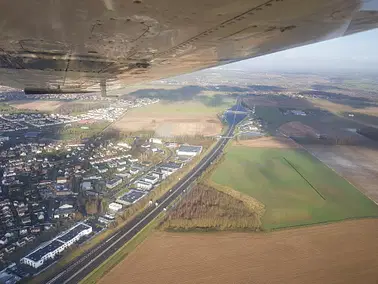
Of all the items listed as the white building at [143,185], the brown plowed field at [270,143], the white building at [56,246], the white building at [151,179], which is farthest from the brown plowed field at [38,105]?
the white building at [56,246]

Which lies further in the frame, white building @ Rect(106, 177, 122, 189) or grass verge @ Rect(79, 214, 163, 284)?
white building @ Rect(106, 177, 122, 189)

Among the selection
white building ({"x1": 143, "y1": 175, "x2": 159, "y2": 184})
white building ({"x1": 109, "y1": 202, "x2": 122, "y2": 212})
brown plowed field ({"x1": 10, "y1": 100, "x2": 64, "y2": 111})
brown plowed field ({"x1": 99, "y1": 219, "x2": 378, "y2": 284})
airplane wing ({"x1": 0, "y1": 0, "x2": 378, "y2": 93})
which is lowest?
brown plowed field ({"x1": 99, "y1": 219, "x2": 378, "y2": 284})

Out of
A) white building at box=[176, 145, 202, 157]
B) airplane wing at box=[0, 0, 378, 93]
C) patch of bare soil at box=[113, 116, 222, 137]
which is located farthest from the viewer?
patch of bare soil at box=[113, 116, 222, 137]

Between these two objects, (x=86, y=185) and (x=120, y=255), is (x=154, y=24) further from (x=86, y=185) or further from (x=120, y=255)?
(x=86, y=185)

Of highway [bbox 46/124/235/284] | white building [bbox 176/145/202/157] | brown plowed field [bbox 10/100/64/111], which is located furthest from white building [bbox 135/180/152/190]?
brown plowed field [bbox 10/100/64/111]

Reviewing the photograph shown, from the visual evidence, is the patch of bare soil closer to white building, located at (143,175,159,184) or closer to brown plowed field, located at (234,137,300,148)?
brown plowed field, located at (234,137,300,148)

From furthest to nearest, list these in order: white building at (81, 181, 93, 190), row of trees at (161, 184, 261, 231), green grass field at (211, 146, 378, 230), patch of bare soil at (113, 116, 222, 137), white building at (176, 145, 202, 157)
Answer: patch of bare soil at (113, 116, 222, 137) < white building at (176, 145, 202, 157) < white building at (81, 181, 93, 190) < green grass field at (211, 146, 378, 230) < row of trees at (161, 184, 261, 231)

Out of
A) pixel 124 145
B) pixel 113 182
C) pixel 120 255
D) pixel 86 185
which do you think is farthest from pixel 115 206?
pixel 124 145

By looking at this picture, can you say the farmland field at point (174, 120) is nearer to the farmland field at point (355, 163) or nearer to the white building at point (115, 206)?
the farmland field at point (355, 163)
